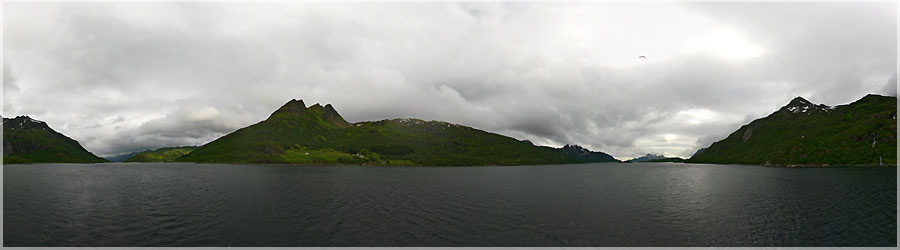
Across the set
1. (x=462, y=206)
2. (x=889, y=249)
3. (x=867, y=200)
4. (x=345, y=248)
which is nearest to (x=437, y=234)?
(x=345, y=248)

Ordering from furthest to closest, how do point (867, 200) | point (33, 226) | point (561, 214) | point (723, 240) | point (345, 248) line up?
point (867, 200) < point (561, 214) < point (33, 226) < point (723, 240) < point (345, 248)

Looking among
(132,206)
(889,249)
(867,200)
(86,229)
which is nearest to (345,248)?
(86,229)

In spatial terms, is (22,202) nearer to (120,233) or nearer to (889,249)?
(120,233)

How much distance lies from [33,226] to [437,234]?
2062 inches

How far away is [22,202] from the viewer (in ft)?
209

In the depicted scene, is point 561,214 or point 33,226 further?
point 561,214

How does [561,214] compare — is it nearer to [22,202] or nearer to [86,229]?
[86,229]

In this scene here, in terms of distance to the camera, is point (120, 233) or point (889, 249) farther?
point (120, 233)

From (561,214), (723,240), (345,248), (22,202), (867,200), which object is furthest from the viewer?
(867,200)

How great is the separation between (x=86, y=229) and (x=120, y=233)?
240 inches

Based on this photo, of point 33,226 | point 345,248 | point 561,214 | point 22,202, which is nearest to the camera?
point 345,248

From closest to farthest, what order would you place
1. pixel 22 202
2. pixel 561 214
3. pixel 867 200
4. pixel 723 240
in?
pixel 723 240 < pixel 561 214 < pixel 22 202 < pixel 867 200

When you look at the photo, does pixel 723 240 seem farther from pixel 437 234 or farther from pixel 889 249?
pixel 437 234

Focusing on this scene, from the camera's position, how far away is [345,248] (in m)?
37.4
